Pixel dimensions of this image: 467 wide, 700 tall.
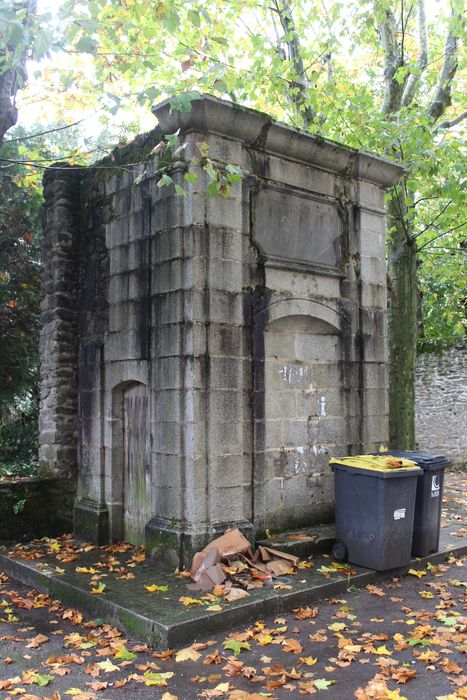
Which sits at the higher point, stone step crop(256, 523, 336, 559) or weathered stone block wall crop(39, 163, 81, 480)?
weathered stone block wall crop(39, 163, 81, 480)

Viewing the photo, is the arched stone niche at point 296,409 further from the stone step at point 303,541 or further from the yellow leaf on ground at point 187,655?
the yellow leaf on ground at point 187,655

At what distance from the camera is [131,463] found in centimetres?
756

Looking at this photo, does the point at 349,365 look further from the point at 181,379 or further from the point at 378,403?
the point at 181,379

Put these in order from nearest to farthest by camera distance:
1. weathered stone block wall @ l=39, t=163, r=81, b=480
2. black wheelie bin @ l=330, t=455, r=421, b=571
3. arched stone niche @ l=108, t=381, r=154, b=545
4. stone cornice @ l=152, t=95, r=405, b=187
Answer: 1. black wheelie bin @ l=330, t=455, r=421, b=571
2. stone cornice @ l=152, t=95, r=405, b=187
3. arched stone niche @ l=108, t=381, r=154, b=545
4. weathered stone block wall @ l=39, t=163, r=81, b=480

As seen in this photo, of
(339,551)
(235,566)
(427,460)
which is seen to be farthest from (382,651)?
(427,460)

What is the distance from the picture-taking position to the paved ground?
14.1ft

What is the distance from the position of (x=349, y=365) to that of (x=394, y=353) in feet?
11.5

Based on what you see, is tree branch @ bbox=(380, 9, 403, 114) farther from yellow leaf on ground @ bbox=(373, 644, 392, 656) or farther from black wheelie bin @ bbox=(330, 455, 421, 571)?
yellow leaf on ground @ bbox=(373, 644, 392, 656)

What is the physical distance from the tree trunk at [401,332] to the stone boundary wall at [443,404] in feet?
16.8

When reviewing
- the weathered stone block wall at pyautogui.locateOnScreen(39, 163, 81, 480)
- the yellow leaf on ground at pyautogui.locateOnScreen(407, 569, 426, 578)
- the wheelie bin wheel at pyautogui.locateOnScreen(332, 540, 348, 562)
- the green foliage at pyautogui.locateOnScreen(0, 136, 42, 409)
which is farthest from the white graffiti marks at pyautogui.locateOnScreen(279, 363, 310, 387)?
the green foliage at pyautogui.locateOnScreen(0, 136, 42, 409)

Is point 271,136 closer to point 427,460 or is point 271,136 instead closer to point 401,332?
point 427,460

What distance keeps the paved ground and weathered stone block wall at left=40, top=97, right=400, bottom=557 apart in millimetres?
1338

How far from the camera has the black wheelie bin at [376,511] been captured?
644 cm

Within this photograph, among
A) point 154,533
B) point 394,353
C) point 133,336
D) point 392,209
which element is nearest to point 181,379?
point 133,336
